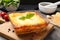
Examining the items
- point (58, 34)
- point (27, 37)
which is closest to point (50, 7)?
point (58, 34)

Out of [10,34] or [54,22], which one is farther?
[54,22]

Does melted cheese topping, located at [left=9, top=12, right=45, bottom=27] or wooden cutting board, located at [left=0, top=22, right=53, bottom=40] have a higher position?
melted cheese topping, located at [left=9, top=12, right=45, bottom=27]

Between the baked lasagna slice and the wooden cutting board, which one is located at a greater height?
the baked lasagna slice

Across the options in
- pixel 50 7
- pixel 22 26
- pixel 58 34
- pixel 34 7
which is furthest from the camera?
pixel 34 7

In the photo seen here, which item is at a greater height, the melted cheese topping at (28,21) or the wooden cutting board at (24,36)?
the melted cheese topping at (28,21)

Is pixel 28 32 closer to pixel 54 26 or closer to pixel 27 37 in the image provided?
pixel 27 37

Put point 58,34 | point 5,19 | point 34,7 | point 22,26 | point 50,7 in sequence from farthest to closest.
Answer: point 34,7
point 50,7
point 5,19
point 58,34
point 22,26

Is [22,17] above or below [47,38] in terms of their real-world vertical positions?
above
